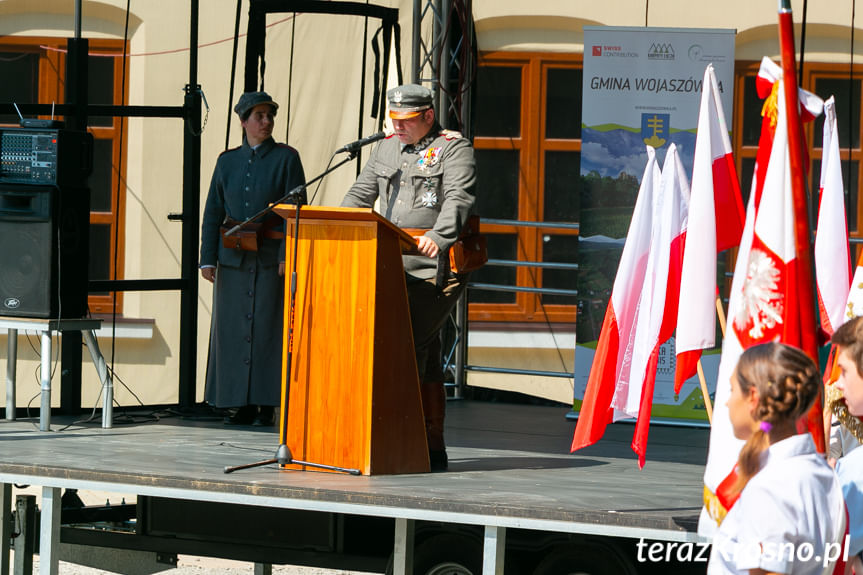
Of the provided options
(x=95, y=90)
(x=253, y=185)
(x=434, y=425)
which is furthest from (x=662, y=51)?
(x=95, y=90)

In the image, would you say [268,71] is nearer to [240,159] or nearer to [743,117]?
[240,159]

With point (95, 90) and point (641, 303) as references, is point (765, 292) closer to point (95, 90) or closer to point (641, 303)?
point (641, 303)

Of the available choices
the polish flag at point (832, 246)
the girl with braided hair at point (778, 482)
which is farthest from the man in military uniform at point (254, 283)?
the girl with braided hair at point (778, 482)

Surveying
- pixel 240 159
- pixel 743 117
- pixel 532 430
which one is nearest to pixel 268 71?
pixel 240 159

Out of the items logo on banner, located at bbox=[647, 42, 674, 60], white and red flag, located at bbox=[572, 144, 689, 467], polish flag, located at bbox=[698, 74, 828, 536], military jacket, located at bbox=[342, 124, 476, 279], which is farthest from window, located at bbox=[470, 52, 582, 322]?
polish flag, located at bbox=[698, 74, 828, 536]

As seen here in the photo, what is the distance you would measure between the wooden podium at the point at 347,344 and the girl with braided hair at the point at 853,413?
173 cm

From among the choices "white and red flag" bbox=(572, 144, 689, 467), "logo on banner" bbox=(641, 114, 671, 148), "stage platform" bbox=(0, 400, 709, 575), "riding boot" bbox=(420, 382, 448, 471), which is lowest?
"stage platform" bbox=(0, 400, 709, 575)

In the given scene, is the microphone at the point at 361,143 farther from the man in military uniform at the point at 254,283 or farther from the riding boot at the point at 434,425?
the man in military uniform at the point at 254,283

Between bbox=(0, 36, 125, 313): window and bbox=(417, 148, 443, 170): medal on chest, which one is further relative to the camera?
bbox=(0, 36, 125, 313): window

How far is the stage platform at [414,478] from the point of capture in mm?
3621

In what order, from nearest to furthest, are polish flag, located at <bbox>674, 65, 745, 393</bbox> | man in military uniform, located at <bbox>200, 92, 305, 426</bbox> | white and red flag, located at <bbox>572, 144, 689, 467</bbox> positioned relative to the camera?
polish flag, located at <bbox>674, 65, 745, 393</bbox> → white and red flag, located at <bbox>572, 144, 689, 467</bbox> → man in military uniform, located at <bbox>200, 92, 305, 426</bbox>

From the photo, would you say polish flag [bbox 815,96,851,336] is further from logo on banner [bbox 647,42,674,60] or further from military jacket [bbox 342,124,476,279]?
logo on banner [bbox 647,42,674,60]

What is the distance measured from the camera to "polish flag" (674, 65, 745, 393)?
10.7ft

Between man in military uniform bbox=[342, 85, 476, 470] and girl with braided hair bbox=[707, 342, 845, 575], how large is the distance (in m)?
2.00
